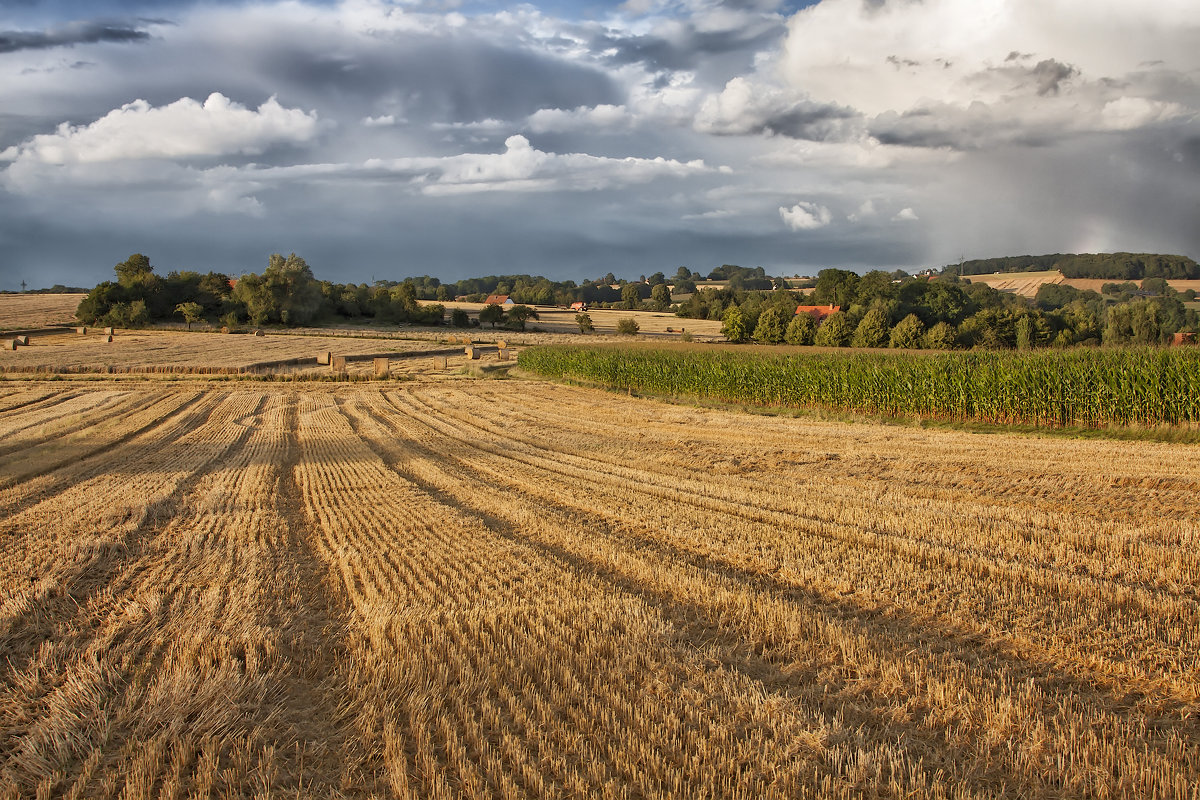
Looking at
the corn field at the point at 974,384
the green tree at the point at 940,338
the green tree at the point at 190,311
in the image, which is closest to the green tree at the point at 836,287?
the green tree at the point at 940,338

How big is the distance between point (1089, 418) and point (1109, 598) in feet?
48.1

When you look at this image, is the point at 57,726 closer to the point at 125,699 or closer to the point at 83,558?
the point at 125,699

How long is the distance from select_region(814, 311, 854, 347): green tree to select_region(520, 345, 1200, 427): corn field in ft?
88.6

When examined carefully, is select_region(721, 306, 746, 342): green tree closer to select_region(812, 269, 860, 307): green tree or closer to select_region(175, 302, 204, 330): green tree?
select_region(812, 269, 860, 307): green tree

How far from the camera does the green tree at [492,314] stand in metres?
85.6

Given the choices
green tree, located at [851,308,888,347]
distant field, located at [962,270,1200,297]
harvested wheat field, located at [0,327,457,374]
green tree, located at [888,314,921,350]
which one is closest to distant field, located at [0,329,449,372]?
harvested wheat field, located at [0,327,457,374]

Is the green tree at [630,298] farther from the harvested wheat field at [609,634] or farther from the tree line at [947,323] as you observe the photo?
the harvested wheat field at [609,634]

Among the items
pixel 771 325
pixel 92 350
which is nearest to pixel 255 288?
pixel 92 350

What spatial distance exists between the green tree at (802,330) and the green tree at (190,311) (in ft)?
172

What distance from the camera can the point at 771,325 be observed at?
60906 mm

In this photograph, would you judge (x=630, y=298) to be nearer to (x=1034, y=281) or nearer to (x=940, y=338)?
(x=1034, y=281)

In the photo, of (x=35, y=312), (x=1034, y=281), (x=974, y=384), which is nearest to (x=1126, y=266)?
(x=1034, y=281)

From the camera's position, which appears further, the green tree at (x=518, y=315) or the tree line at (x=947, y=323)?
the green tree at (x=518, y=315)

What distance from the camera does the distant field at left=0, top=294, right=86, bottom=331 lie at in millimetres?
61375
